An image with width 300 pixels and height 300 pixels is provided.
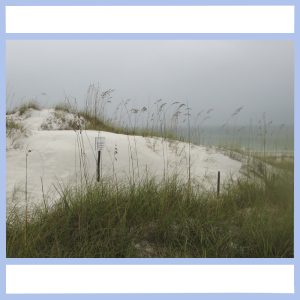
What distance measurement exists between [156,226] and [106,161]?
62cm

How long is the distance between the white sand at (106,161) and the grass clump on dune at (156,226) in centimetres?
16

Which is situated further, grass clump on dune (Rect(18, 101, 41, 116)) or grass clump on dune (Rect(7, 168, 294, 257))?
grass clump on dune (Rect(18, 101, 41, 116))

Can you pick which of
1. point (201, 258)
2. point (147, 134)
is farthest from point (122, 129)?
point (201, 258)

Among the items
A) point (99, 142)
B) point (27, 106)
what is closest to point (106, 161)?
point (99, 142)

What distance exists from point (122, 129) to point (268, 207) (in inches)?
48.0

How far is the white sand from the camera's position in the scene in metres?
2.89

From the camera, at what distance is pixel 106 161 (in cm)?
296

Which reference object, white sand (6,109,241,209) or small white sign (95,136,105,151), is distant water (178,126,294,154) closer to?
white sand (6,109,241,209)

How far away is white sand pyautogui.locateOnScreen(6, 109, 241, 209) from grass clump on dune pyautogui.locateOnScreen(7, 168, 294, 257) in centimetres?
16

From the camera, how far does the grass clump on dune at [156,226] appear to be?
8.81ft

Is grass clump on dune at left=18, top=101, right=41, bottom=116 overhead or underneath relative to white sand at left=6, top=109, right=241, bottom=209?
overhead

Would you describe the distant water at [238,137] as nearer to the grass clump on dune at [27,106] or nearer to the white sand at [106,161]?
the white sand at [106,161]
